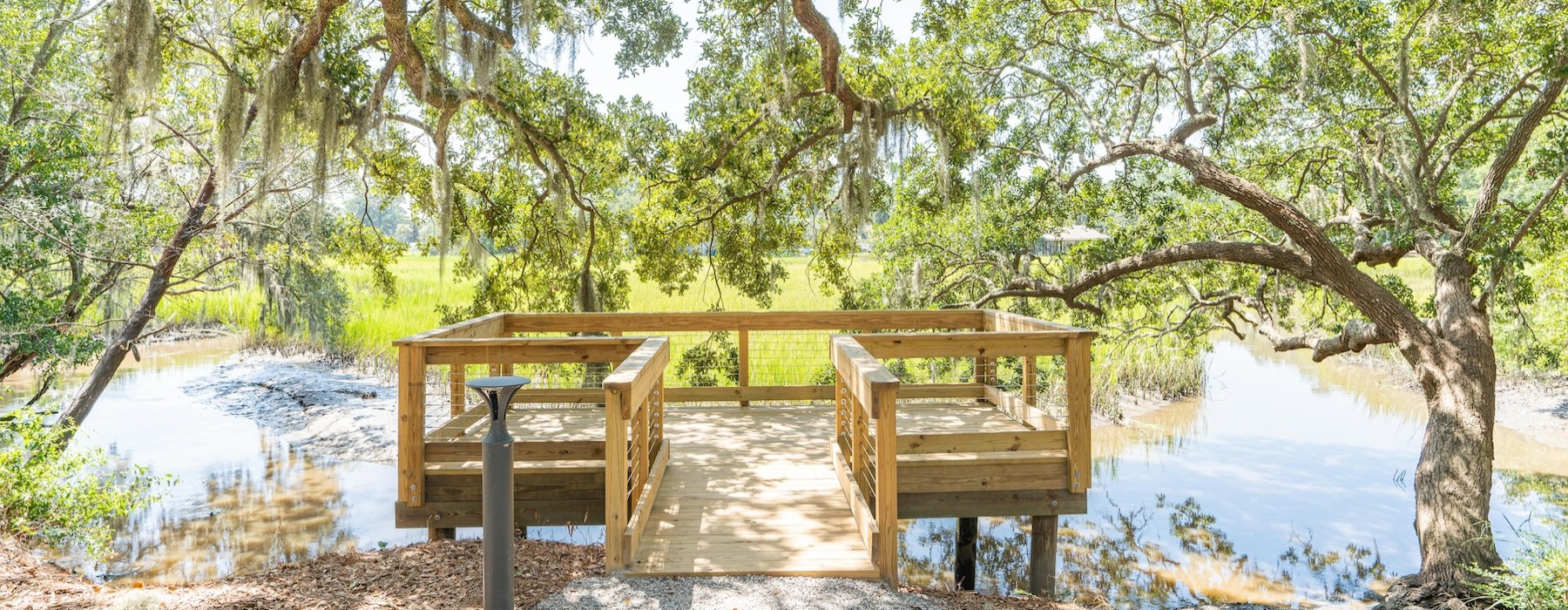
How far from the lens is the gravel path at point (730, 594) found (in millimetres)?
3387

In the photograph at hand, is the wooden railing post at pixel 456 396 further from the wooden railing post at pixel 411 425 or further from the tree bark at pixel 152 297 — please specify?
the tree bark at pixel 152 297

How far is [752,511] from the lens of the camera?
14.8 feet

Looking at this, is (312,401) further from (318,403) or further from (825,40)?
(825,40)

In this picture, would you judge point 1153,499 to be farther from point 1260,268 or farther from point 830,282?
point 830,282

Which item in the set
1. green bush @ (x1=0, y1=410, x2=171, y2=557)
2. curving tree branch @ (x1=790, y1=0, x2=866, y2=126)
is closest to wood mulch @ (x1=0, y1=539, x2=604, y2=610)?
green bush @ (x1=0, y1=410, x2=171, y2=557)

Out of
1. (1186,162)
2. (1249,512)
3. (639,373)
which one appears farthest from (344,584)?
(1249,512)

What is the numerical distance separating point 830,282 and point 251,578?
780 cm

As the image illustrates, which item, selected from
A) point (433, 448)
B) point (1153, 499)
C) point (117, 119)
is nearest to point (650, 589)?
point (433, 448)

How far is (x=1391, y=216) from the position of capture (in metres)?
8.56

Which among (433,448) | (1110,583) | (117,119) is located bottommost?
(1110,583)

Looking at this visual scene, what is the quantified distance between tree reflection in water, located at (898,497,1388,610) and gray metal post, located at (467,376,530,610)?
465 centimetres

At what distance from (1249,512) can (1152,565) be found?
2298 millimetres

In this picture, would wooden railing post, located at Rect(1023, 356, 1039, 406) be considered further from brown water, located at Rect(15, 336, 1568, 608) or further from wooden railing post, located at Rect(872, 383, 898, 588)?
wooden railing post, located at Rect(872, 383, 898, 588)

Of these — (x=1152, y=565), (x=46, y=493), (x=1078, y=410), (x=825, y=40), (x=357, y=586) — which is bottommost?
(x=1152, y=565)
